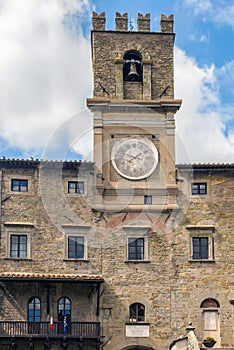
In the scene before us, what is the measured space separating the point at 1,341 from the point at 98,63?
568 inches

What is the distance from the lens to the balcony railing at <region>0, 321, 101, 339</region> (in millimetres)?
37219

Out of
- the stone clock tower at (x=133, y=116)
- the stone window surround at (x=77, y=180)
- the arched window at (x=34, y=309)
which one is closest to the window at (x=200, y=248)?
the stone clock tower at (x=133, y=116)

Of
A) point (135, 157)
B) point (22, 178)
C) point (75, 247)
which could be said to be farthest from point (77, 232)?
point (135, 157)

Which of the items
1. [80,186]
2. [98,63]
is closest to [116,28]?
[98,63]

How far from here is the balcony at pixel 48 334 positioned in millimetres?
36938

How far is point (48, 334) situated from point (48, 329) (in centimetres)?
28

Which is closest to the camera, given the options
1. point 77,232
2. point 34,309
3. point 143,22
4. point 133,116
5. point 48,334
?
point 48,334

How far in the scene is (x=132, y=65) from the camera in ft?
137

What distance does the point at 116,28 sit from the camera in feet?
139

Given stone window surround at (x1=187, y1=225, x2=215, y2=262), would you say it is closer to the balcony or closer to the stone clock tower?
the stone clock tower

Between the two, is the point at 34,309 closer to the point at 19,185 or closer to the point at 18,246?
the point at 18,246

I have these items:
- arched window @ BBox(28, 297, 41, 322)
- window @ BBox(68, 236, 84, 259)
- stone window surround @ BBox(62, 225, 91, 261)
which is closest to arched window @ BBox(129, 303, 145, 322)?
stone window surround @ BBox(62, 225, 91, 261)

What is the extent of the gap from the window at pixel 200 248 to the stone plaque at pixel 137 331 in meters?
4.18

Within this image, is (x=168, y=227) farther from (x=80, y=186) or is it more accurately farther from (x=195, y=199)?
(x=80, y=186)
